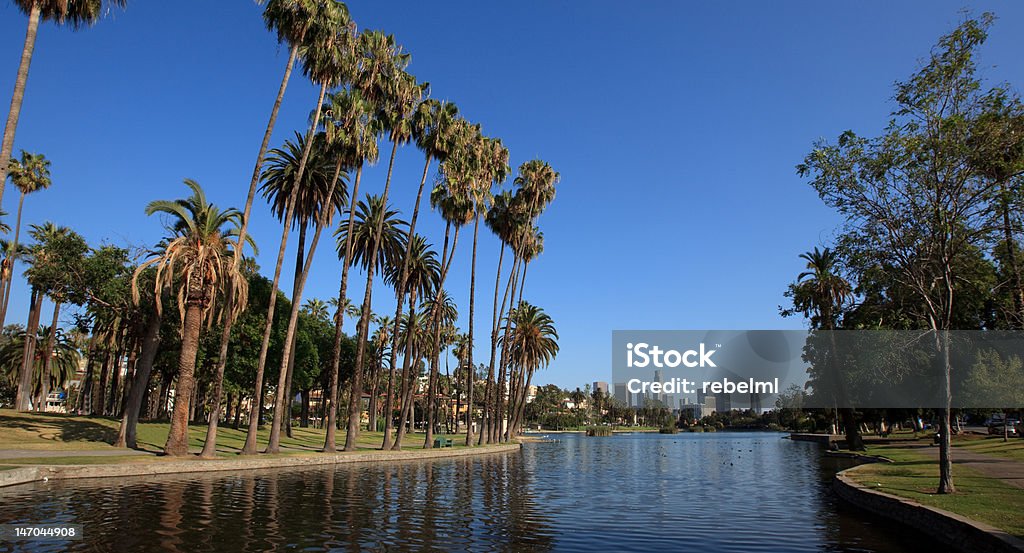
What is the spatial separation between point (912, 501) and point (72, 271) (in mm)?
44856

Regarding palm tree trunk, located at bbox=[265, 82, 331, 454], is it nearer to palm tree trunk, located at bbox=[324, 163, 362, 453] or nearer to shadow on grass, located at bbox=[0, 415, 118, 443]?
palm tree trunk, located at bbox=[324, 163, 362, 453]

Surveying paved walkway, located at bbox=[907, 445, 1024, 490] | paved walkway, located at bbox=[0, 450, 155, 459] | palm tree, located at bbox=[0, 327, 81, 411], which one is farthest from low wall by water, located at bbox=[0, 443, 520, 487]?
palm tree, located at bbox=[0, 327, 81, 411]

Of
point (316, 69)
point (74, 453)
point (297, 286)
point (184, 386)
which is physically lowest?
point (74, 453)

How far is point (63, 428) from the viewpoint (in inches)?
1683

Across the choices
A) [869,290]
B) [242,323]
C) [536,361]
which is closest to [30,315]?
[242,323]

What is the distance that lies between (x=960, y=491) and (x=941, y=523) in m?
6.51

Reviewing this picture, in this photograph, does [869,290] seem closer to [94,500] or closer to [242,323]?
[94,500]

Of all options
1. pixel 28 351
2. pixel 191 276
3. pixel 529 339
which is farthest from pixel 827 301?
pixel 28 351

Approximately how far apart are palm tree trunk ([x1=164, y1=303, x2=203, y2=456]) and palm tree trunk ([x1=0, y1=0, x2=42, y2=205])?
9.87 metres

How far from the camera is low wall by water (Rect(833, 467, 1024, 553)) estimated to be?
43.0ft

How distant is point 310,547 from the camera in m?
13.6

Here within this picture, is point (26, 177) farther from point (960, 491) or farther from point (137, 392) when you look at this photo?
point (960, 491)

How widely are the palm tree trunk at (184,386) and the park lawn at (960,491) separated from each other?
3108cm

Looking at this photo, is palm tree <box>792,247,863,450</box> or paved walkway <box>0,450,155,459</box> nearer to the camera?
paved walkway <box>0,450,155,459</box>
